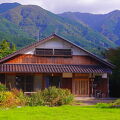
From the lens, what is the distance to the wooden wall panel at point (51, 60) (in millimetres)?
28781

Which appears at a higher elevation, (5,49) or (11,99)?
(5,49)

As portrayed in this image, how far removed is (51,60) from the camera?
96.8 ft

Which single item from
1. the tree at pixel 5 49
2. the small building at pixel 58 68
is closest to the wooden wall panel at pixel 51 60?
the small building at pixel 58 68

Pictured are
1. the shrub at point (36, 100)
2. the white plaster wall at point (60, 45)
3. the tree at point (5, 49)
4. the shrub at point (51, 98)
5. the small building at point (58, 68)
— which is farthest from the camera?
the tree at point (5, 49)

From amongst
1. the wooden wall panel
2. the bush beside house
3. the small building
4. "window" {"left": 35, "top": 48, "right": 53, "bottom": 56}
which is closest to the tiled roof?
the small building

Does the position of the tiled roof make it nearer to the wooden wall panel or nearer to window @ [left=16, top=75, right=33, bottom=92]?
the wooden wall panel

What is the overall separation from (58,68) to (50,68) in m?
0.71

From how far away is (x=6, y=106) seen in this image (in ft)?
58.1

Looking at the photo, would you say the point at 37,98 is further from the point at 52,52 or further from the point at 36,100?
the point at 52,52

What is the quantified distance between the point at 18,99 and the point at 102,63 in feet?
42.5

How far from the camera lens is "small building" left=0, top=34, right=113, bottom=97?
94.0 feet

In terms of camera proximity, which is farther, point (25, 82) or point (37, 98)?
point (25, 82)

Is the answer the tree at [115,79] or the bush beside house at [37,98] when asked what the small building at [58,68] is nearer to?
the tree at [115,79]

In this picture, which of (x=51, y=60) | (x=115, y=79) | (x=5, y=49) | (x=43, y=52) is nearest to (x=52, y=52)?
(x=51, y=60)
